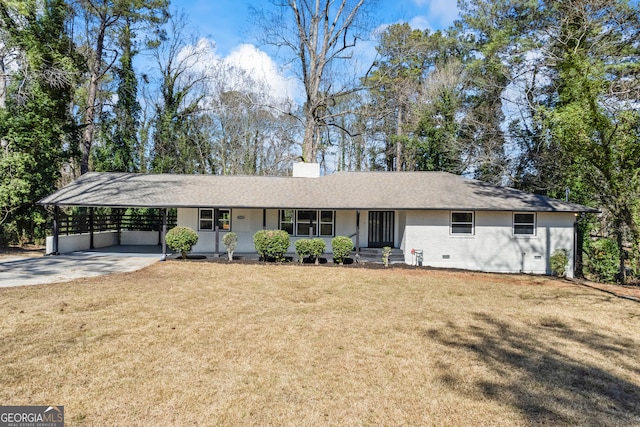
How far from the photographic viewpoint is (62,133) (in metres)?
17.0

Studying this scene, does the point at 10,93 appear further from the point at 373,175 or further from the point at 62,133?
the point at 373,175

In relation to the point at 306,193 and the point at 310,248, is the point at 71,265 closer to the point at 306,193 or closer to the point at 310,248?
the point at 310,248

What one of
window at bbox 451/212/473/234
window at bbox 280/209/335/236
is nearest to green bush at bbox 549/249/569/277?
window at bbox 451/212/473/234

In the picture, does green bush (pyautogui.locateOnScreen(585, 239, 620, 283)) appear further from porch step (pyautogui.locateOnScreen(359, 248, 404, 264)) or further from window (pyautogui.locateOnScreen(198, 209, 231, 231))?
window (pyautogui.locateOnScreen(198, 209, 231, 231))

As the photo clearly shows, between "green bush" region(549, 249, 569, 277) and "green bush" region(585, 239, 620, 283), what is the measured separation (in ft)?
3.88

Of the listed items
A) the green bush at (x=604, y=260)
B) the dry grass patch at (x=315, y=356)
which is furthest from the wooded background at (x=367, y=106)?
the dry grass patch at (x=315, y=356)

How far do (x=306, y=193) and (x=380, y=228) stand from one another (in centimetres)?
372

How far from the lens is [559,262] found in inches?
516

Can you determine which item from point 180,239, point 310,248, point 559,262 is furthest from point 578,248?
point 180,239

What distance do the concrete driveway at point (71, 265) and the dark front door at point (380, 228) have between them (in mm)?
9160

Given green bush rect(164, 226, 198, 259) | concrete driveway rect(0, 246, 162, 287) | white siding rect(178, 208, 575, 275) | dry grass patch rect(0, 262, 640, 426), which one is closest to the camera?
dry grass patch rect(0, 262, 640, 426)

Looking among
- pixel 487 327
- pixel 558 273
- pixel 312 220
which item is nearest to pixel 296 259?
pixel 312 220

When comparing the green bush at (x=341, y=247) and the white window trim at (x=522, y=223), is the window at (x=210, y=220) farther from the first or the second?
the white window trim at (x=522, y=223)

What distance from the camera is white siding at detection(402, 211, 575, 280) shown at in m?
13.9
